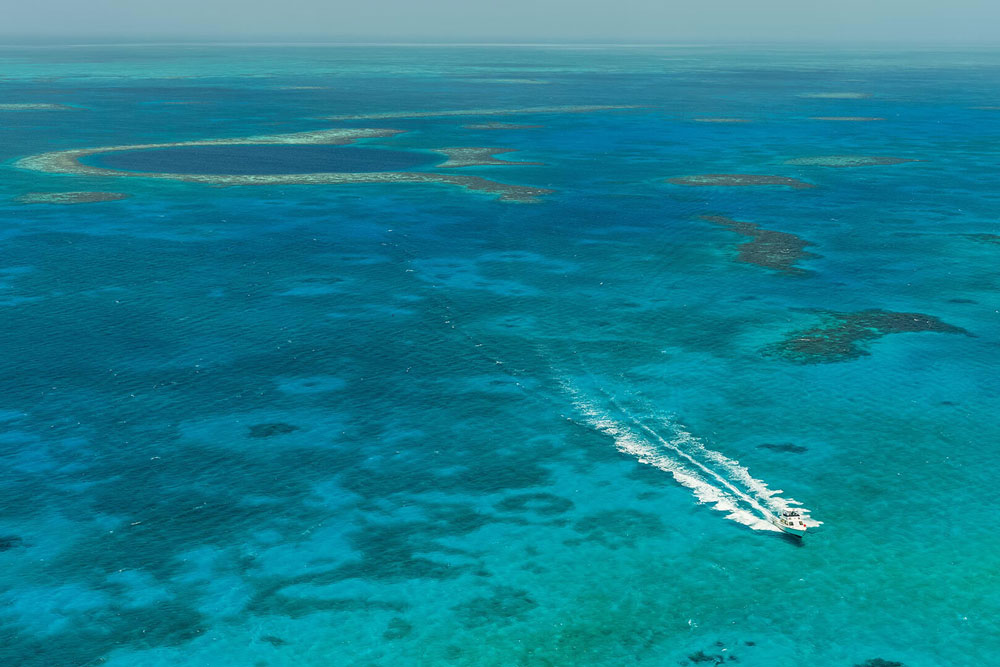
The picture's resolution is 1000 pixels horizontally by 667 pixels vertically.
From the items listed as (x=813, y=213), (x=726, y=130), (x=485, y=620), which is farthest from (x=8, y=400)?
(x=726, y=130)

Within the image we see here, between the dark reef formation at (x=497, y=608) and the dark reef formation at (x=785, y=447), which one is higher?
the dark reef formation at (x=785, y=447)

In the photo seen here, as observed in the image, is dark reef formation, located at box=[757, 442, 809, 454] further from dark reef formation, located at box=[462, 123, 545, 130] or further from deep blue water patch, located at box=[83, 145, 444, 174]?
dark reef formation, located at box=[462, 123, 545, 130]

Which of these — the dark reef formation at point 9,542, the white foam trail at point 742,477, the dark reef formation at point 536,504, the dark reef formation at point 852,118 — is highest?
the dark reef formation at point 852,118

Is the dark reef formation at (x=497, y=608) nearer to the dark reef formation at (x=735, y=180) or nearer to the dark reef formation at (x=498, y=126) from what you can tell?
the dark reef formation at (x=735, y=180)

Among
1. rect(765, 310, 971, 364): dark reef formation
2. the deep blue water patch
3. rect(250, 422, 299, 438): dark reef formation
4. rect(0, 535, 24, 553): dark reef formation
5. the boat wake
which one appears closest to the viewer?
rect(0, 535, 24, 553): dark reef formation

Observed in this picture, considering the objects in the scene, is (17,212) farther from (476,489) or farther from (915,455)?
(915,455)

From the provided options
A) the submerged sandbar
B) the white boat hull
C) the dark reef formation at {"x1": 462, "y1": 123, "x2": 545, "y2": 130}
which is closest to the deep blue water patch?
the submerged sandbar

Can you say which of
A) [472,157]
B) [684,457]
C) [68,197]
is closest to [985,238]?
[684,457]

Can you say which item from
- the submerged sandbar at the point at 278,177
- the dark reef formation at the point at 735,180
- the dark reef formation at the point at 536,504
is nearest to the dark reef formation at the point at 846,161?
the dark reef formation at the point at 735,180
